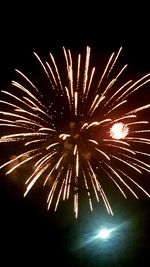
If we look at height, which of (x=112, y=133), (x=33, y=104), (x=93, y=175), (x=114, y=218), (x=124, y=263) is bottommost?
(x=124, y=263)

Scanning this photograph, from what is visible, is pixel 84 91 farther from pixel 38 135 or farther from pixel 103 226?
pixel 103 226

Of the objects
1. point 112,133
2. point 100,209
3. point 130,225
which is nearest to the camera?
point 112,133

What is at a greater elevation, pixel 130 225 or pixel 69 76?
pixel 69 76

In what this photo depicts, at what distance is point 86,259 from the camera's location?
1781 cm

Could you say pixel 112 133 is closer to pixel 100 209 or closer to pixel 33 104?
pixel 33 104

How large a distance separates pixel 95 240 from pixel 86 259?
1.45 metres

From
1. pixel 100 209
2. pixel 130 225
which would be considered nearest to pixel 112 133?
pixel 100 209

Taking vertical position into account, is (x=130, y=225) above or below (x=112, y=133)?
below

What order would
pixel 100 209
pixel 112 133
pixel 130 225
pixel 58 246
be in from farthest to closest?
pixel 130 225 → pixel 58 246 → pixel 100 209 → pixel 112 133

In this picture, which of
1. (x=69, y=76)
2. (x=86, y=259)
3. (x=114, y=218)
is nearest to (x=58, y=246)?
(x=86, y=259)

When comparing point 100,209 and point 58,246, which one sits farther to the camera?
point 58,246

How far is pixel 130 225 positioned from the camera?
20.0 metres

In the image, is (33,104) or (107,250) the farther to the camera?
(107,250)

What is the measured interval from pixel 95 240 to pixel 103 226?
1.91 meters
